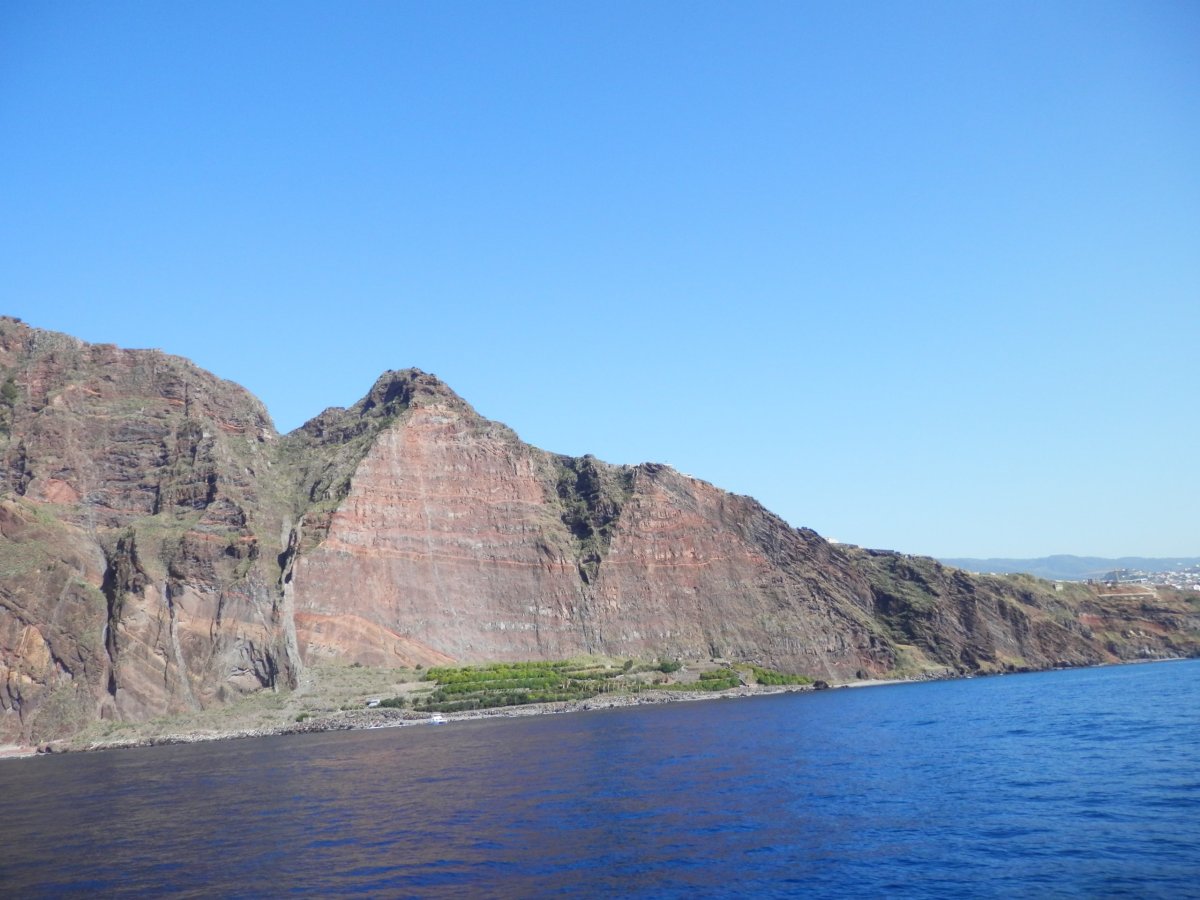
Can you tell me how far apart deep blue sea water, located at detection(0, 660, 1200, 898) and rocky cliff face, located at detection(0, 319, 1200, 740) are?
83.3 feet

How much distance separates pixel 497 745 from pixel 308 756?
1422cm

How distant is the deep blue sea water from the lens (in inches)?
1214

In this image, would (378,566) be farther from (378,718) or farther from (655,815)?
(655,815)

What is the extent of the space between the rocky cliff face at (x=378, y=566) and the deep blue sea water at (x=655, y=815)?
25.4 m

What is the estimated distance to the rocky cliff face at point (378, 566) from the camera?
323ft

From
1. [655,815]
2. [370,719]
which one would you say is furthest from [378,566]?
[655,815]

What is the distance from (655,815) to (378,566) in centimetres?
8874

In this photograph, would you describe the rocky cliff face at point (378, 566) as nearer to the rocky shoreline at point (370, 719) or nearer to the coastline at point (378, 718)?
the coastline at point (378, 718)

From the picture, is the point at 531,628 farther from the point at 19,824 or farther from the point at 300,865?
the point at 300,865

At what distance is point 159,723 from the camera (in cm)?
9400

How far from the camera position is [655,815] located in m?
41.0

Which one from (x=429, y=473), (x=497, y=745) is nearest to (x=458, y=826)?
(x=497, y=745)

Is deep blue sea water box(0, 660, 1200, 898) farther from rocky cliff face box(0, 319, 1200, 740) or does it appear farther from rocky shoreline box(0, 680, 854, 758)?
rocky cliff face box(0, 319, 1200, 740)

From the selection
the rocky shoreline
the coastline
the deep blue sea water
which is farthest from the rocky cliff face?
the deep blue sea water
